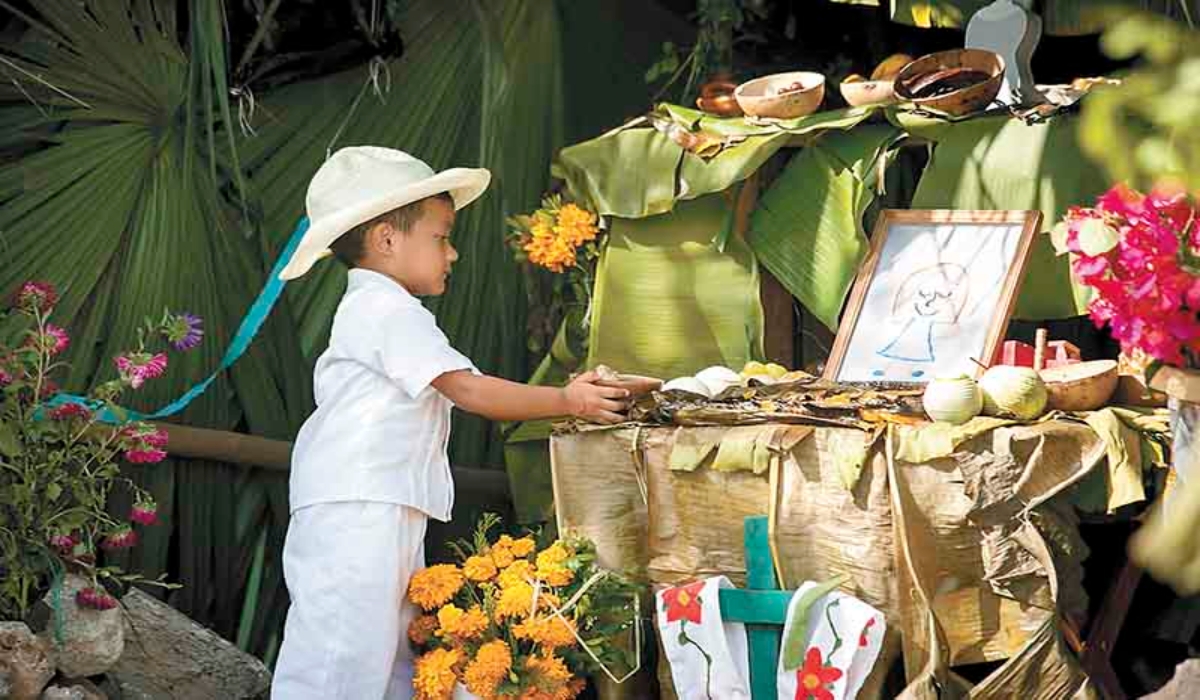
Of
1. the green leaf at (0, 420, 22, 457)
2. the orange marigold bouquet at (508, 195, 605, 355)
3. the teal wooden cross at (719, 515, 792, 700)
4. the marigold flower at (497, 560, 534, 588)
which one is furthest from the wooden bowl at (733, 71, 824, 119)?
the green leaf at (0, 420, 22, 457)

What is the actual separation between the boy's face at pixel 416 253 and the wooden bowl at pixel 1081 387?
138 centimetres

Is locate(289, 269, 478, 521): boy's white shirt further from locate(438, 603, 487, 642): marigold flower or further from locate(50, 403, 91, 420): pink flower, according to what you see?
locate(50, 403, 91, 420): pink flower

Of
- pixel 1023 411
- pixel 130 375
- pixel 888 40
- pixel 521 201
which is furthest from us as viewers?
pixel 888 40

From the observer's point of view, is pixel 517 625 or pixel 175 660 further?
pixel 175 660

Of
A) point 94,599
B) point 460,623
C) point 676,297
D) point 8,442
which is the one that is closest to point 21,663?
point 94,599

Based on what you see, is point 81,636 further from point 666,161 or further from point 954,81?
point 954,81

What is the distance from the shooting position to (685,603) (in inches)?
148

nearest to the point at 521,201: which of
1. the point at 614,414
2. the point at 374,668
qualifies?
the point at 614,414

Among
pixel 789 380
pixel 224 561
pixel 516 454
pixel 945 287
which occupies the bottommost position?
pixel 224 561

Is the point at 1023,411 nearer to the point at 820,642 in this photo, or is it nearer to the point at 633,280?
the point at 820,642

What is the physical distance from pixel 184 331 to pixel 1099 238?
2432 mm

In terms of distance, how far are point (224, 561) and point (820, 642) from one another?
2.02 metres

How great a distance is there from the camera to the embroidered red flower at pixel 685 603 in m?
3.74

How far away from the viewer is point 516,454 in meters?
4.83
